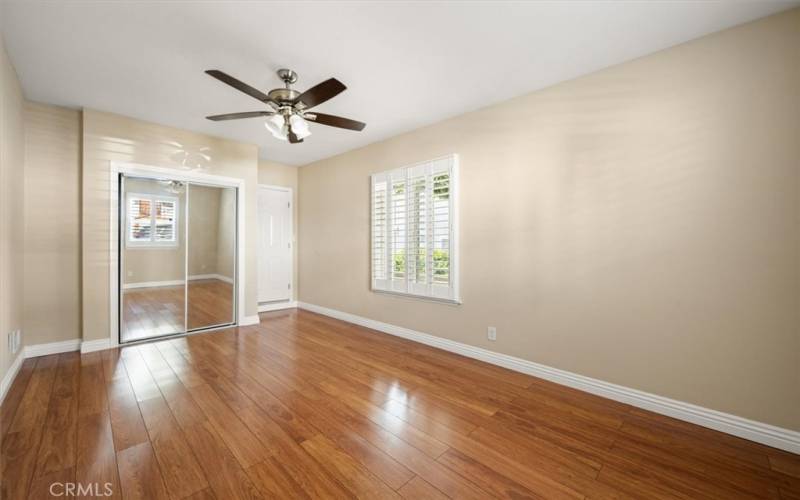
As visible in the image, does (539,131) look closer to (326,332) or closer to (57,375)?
(326,332)

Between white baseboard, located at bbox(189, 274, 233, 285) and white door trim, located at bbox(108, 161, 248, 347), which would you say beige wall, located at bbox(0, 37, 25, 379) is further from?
white baseboard, located at bbox(189, 274, 233, 285)

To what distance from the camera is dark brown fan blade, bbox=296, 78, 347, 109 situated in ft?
6.56

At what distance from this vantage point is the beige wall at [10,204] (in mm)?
2293

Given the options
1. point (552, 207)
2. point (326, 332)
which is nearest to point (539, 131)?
point (552, 207)

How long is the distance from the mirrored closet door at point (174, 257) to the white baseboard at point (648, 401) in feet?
10.3

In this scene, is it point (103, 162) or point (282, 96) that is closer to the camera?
point (282, 96)

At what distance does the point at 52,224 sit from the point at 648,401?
19.4ft

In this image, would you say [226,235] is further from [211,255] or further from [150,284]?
[150,284]

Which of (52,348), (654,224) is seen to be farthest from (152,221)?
(654,224)

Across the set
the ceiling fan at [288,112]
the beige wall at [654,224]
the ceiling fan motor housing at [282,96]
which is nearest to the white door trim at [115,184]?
the ceiling fan at [288,112]

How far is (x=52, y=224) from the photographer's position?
3.27 metres

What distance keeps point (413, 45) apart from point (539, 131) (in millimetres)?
1412

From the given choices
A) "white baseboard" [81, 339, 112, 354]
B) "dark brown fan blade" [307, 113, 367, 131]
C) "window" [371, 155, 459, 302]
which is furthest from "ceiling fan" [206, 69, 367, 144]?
"white baseboard" [81, 339, 112, 354]

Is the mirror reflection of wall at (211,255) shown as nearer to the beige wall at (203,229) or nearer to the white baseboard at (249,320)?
the beige wall at (203,229)
